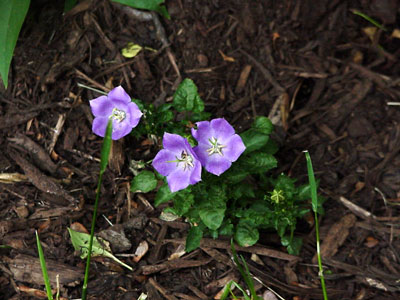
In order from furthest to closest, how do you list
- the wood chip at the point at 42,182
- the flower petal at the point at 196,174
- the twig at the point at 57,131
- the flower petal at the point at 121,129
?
the twig at the point at 57,131 < the wood chip at the point at 42,182 < the flower petal at the point at 121,129 < the flower petal at the point at 196,174

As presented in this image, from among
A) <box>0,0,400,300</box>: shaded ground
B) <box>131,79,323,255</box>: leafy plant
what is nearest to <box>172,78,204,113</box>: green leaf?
<box>131,79,323,255</box>: leafy plant

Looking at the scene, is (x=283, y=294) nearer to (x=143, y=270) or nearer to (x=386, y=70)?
(x=143, y=270)

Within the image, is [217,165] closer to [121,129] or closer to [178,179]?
[178,179]

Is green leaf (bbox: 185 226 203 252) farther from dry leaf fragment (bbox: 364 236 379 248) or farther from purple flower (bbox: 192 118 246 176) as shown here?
dry leaf fragment (bbox: 364 236 379 248)

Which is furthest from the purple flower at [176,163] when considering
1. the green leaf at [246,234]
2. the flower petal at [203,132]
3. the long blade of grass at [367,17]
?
the long blade of grass at [367,17]

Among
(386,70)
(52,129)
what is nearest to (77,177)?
(52,129)

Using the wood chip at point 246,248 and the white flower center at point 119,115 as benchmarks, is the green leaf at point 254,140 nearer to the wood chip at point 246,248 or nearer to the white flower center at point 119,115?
the wood chip at point 246,248
